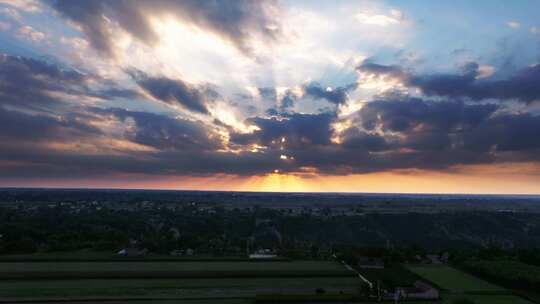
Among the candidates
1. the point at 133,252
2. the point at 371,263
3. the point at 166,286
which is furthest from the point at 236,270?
the point at 133,252

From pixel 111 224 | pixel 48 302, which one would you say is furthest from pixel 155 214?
pixel 48 302

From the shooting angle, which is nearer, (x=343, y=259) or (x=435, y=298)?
(x=435, y=298)

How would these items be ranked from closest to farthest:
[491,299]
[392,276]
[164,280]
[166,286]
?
[491,299] < [166,286] < [164,280] < [392,276]

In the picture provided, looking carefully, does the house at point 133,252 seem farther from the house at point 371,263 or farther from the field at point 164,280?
the house at point 371,263

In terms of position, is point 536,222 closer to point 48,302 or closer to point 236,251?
point 236,251

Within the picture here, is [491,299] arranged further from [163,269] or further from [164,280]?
[163,269]

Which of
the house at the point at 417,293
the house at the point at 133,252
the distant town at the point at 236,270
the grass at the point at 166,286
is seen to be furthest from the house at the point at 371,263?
the house at the point at 133,252
